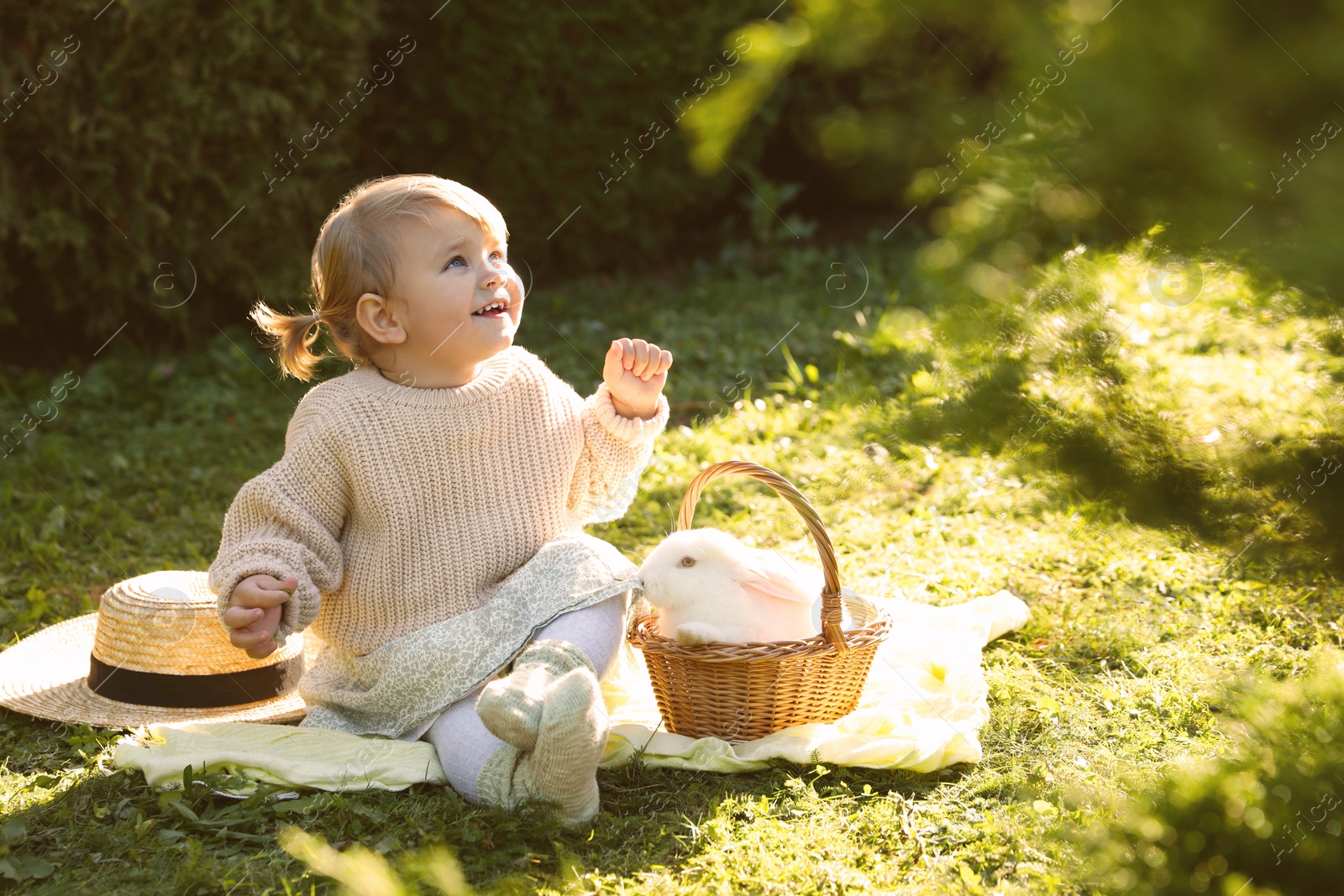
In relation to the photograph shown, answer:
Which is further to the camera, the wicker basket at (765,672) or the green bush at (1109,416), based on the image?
the wicker basket at (765,672)

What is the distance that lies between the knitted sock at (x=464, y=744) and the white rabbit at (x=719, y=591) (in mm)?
437

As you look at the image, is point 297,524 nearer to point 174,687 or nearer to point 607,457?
point 174,687

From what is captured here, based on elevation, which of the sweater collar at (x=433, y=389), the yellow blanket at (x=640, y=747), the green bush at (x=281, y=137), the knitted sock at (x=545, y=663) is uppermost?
the green bush at (x=281, y=137)

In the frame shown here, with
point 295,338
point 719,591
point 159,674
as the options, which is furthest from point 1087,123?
point 159,674

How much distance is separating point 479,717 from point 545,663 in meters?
0.16

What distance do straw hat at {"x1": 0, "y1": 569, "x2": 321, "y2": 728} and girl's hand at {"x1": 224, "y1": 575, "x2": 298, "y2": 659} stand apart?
39 centimetres

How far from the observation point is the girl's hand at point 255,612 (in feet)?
7.45

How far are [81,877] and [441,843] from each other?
631mm

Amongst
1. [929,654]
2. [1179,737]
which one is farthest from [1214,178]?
[929,654]

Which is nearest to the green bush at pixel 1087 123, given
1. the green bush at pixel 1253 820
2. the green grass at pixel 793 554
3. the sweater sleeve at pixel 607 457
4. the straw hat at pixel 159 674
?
the green grass at pixel 793 554

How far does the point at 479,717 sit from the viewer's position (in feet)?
7.38

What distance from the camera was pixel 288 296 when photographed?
549 centimetres

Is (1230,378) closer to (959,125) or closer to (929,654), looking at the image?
(929,654)

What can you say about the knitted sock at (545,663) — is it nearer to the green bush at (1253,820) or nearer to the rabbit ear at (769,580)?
the rabbit ear at (769,580)
